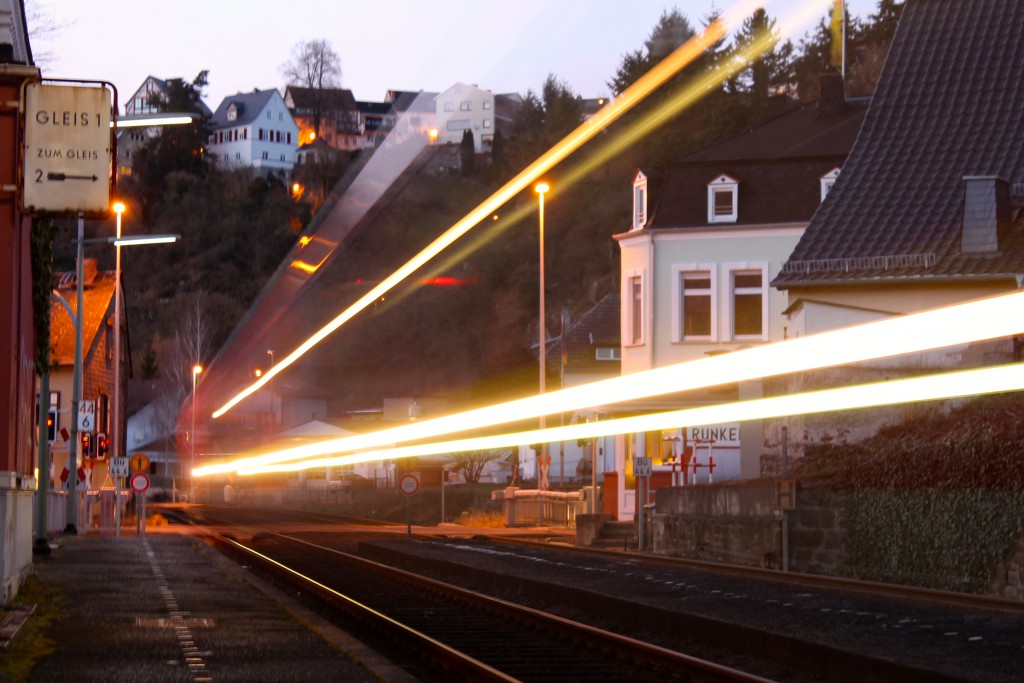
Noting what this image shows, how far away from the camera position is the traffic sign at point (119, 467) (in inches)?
1673

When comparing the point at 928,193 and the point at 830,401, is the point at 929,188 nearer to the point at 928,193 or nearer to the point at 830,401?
the point at 928,193

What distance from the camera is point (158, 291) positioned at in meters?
147

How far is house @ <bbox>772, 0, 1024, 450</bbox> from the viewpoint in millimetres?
32594

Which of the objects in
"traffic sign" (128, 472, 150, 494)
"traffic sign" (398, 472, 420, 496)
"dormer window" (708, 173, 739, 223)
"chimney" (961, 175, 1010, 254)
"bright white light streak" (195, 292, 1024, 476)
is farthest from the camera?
"dormer window" (708, 173, 739, 223)

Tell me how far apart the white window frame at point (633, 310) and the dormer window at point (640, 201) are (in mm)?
1597

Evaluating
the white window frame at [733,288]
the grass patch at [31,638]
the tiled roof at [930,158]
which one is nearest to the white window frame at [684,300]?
the white window frame at [733,288]

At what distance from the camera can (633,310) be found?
44.8 m

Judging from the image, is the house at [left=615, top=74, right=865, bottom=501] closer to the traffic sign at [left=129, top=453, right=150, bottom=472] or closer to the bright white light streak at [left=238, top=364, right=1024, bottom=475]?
the bright white light streak at [left=238, top=364, right=1024, bottom=475]

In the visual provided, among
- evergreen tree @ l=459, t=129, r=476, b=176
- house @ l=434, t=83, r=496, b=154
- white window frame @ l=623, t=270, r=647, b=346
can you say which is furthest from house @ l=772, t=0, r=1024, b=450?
house @ l=434, t=83, r=496, b=154

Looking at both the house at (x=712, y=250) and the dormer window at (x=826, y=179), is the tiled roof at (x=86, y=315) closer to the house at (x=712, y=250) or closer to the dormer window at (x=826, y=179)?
the house at (x=712, y=250)

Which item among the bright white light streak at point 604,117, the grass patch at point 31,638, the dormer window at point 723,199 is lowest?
the grass patch at point 31,638

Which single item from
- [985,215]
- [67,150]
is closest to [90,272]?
[985,215]

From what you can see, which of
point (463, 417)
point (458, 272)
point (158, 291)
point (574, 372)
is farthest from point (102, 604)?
point (158, 291)

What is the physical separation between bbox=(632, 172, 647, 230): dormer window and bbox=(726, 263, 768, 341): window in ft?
10.5
